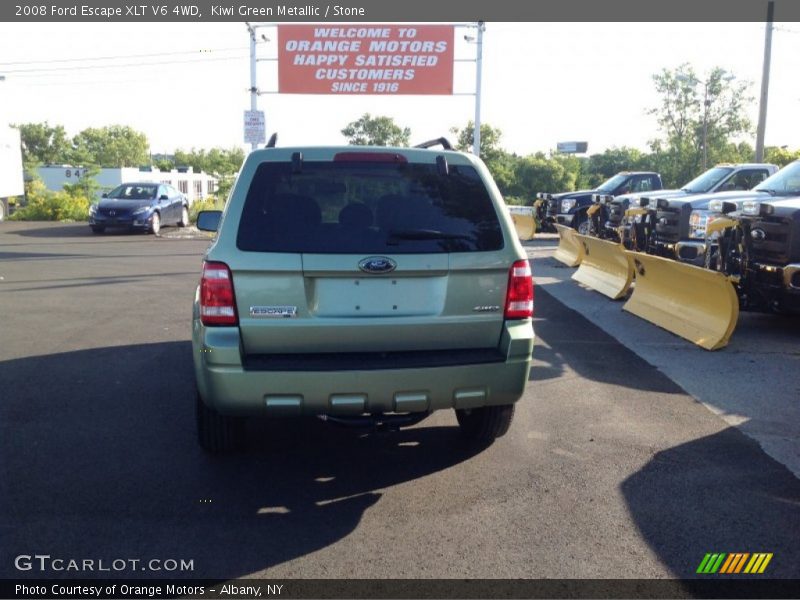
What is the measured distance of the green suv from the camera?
13.6ft

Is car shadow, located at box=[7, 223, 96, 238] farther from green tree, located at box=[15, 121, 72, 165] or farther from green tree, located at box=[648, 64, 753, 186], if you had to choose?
green tree, located at box=[15, 121, 72, 165]

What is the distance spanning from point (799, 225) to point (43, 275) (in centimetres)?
1266

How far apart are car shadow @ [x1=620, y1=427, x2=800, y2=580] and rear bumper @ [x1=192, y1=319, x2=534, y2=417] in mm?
1216

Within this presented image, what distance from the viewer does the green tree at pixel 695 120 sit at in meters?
40.8

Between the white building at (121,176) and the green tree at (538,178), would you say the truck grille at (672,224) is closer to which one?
the green tree at (538,178)

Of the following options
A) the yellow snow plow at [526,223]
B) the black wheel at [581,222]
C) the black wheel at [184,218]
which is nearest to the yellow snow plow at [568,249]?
the black wheel at [581,222]

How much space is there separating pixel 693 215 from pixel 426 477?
27.5 ft

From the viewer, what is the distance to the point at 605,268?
41.8 feet

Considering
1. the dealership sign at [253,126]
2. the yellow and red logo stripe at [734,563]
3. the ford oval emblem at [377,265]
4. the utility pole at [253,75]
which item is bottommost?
the yellow and red logo stripe at [734,563]

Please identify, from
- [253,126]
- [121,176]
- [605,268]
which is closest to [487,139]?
[253,126]

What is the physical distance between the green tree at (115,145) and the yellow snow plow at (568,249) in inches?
4839

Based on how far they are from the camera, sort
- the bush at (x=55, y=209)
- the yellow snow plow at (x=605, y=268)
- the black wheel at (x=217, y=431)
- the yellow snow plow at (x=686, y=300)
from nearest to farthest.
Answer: the black wheel at (x=217, y=431)
the yellow snow plow at (x=686, y=300)
the yellow snow plow at (x=605, y=268)
the bush at (x=55, y=209)

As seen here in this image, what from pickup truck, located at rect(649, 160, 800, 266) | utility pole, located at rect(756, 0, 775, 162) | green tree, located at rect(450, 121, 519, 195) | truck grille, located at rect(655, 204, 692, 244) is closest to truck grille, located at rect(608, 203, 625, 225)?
pickup truck, located at rect(649, 160, 800, 266)

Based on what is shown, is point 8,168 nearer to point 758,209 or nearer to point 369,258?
point 758,209
